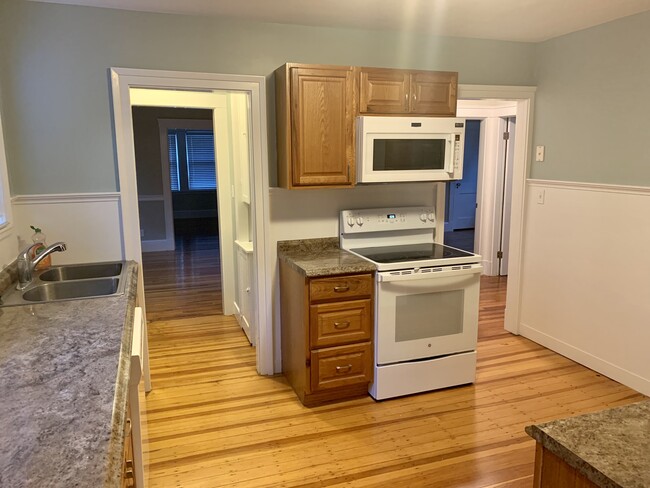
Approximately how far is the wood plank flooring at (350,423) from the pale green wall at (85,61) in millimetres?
1450

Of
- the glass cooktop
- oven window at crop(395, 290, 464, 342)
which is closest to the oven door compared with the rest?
oven window at crop(395, 290, 464, 342)

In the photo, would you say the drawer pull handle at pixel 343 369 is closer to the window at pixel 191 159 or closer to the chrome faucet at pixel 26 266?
the chrome faucet at pixel 26 266

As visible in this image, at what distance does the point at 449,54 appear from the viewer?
3.46 meters

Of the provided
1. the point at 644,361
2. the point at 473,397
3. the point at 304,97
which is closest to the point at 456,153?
the point at 304,97

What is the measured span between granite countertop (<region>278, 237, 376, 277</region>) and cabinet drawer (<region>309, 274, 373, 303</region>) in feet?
0.15

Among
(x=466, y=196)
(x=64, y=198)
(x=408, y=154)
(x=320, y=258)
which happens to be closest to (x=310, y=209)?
(x=320, y=258)

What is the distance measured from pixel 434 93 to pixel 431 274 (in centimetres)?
117

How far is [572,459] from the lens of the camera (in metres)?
0.96

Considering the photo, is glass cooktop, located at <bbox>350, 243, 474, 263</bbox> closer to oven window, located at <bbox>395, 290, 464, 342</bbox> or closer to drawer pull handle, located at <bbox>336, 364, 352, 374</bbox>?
oven window, located at <bbox>395, 290, 464, 342</bbox>

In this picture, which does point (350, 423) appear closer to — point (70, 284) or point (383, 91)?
point (70, 284)

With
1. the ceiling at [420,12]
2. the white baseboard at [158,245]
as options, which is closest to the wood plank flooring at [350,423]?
the ceiling at [420,12]

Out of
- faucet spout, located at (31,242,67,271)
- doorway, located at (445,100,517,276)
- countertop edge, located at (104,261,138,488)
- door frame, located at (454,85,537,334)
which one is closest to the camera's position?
countertop edge, located at (104,261,138,488)

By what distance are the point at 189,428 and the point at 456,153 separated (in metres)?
2.31

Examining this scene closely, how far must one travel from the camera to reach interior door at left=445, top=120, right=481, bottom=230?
9.52 meters
